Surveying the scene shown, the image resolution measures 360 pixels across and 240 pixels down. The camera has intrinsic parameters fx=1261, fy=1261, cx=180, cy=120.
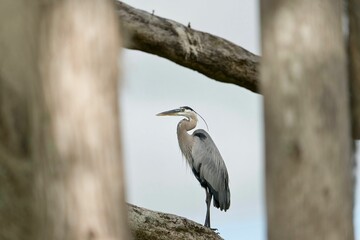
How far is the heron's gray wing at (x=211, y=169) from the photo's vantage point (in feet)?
52.1

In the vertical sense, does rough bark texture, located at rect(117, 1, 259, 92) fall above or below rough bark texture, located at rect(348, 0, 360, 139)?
above

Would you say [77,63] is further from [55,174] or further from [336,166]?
[336,166]

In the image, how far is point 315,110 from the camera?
4.03 m

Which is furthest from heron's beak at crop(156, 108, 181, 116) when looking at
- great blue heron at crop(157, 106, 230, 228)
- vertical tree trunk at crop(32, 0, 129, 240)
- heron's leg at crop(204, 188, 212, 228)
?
vertical tree trunk at crop(32, 0, 129, 240)

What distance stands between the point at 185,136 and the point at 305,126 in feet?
44.3

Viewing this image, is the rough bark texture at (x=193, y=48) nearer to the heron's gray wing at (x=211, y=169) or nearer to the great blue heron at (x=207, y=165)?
the great blue heron at (x=207, y=165)

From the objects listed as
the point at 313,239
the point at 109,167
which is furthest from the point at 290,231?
the point at 109,167

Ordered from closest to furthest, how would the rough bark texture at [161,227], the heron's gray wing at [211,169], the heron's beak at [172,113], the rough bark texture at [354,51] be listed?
the rough bark texture at [354,51] → the rough bark texture at [161,227] → the heron's gray wing at [211,169] → the heron's beak at [172,113]

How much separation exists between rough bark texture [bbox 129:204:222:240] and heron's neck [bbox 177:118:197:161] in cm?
866

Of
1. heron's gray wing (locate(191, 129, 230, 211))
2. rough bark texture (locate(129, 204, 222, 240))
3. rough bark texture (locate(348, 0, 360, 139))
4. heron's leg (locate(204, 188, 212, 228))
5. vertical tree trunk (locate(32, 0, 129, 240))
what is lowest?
vertical tree trunk (locate(32, 0, 129, 240))

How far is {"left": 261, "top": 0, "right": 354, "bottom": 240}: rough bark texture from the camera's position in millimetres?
3996

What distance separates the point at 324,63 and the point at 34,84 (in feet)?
3.09

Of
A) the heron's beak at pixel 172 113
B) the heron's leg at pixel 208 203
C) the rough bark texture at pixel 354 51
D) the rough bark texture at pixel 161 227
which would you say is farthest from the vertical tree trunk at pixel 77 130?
the heron's beak at pixel 172 113

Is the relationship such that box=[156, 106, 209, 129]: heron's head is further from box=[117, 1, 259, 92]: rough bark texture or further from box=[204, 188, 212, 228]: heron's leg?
box=[117, 1, 259, 92]: rough bark texture
